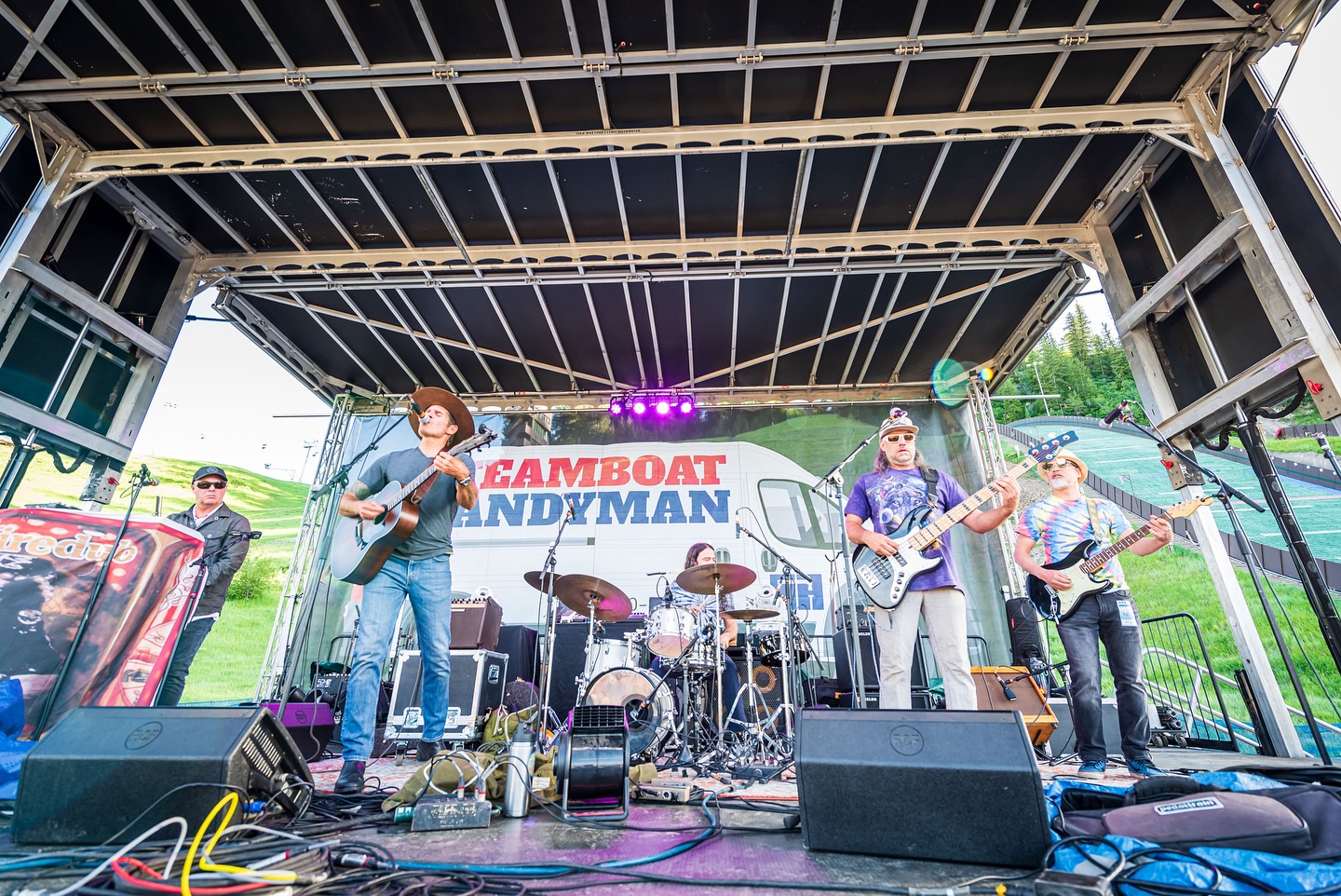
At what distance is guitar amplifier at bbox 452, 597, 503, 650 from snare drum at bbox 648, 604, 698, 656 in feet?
7.37

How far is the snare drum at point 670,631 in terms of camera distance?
4.93m

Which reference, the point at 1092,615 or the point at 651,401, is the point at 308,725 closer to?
the point at 651,401

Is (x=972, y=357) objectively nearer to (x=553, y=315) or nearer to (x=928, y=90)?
(x=928, y=90)

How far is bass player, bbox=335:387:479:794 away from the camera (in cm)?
312

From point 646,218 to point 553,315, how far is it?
6.30 feet

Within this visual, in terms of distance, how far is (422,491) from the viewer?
3.55 m

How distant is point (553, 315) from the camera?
7543mm

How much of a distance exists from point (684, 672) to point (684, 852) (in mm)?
3149

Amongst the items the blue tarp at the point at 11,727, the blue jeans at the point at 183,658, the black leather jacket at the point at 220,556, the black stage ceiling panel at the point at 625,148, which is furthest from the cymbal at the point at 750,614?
the blue tarp at the point at 11,727

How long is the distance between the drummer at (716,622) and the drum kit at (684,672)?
18mm

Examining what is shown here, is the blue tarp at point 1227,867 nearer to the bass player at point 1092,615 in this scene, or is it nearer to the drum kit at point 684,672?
the bass player at point 1092,615

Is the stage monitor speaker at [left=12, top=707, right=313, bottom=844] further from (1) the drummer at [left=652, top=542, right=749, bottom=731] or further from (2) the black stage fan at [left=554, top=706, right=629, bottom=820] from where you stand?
(1) the drummer at [left=652, top=542, right=749, bottom=731]

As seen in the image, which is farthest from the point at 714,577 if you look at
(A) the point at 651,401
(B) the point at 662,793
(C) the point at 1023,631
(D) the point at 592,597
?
(A) the point at 651,401

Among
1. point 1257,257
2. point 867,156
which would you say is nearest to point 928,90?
point 867,156
